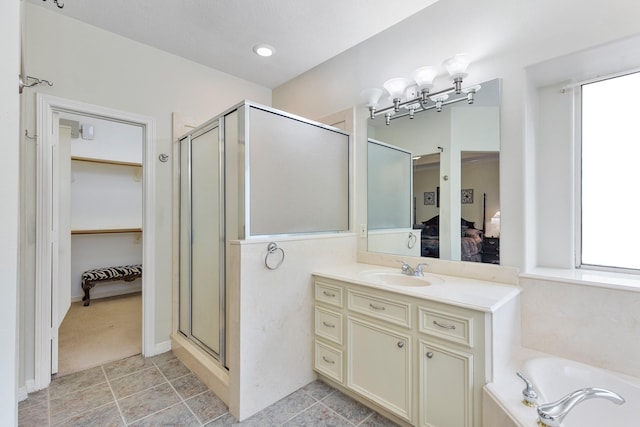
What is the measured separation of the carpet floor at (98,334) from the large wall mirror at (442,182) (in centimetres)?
248

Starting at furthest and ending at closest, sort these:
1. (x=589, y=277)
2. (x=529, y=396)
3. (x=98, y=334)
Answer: (x=98, y=334) → (x=589, y=277) → (x=529, y=396)

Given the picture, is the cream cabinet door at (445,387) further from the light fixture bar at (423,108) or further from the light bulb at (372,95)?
the light bulb at (372,95)

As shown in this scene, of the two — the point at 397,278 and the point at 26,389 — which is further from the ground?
the point at 397,278

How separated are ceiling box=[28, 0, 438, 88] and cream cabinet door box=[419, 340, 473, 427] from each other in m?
2.21

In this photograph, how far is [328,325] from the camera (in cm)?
205

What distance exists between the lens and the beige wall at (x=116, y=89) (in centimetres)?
201

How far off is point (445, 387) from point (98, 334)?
3.30m

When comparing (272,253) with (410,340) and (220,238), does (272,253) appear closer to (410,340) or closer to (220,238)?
(220,238)

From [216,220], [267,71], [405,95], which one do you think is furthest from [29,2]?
[405,95]

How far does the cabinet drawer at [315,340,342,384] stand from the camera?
1.97m

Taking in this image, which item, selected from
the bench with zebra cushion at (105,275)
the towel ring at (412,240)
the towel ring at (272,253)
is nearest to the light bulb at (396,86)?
the towel ring at (412,240)

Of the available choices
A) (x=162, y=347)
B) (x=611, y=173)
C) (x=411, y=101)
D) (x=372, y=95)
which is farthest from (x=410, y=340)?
(x=162, y=347)

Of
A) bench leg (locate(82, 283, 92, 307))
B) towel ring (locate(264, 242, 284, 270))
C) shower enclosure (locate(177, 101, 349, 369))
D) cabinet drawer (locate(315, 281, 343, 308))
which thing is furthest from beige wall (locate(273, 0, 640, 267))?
bench leg (locate(82, 283, 92, 307))

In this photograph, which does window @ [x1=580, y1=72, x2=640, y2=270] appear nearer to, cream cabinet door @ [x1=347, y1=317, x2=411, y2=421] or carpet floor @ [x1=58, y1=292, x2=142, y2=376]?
cream cabinet door @ [x1=347, y1=317, x2=411, y2=421]
